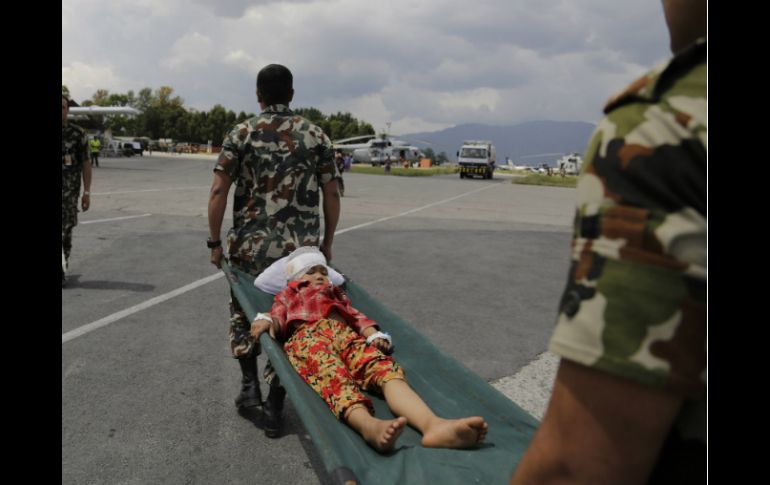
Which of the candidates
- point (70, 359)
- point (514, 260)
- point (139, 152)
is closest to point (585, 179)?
point (70, 359)

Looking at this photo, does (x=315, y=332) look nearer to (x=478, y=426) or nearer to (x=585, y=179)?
(x=478, y=426)

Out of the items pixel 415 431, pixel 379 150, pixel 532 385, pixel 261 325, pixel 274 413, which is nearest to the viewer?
pixel 415 431

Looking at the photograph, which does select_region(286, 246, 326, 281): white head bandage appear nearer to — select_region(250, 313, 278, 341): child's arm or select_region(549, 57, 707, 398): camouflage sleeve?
select_region(250, 313, 278, 341): child's arm

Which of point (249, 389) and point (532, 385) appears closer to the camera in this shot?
point (249, 389)

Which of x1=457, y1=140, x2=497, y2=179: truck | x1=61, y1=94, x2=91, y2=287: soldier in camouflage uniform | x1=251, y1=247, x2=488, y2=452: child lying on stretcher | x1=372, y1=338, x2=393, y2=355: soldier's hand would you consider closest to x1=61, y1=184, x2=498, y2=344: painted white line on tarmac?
x1=61, y1=94, x2=91, y2=287: soldier in camouflage uniform

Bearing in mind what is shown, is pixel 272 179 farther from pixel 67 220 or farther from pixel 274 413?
pixel 67 220

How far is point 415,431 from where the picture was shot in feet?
8.55

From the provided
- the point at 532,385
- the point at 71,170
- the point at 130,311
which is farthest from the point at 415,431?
the point at 71,170

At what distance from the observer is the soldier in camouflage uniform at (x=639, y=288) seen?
0.70 meters

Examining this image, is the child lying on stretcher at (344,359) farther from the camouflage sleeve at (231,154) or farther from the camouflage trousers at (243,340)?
the camouflage sleeve at (231,154)

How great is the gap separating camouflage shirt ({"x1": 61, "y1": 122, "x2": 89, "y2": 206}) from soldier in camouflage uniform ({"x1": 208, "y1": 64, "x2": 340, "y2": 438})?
356 cm

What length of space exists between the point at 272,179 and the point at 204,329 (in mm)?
1980
